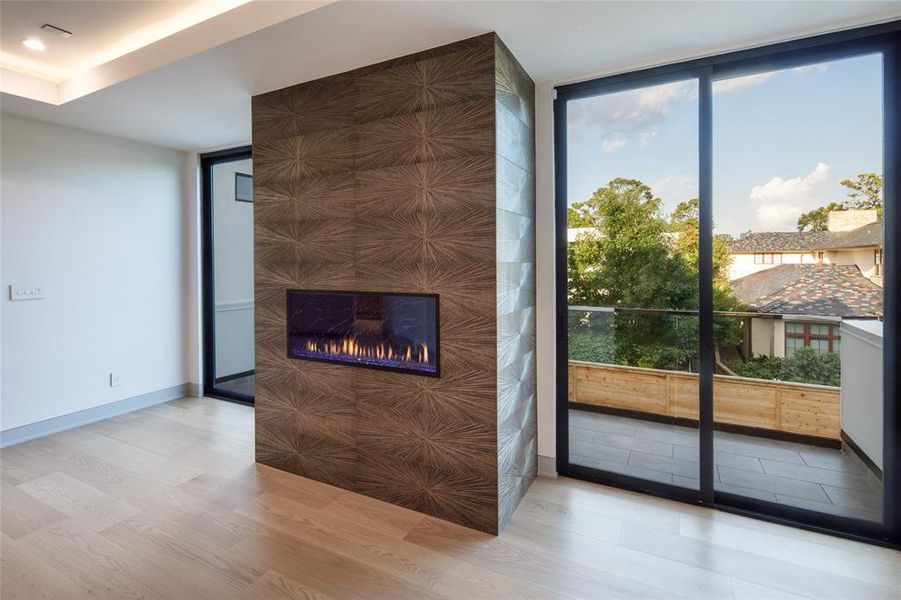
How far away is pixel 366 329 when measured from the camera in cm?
271

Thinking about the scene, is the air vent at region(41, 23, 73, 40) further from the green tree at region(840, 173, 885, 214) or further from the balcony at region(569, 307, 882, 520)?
the green tree at region(840, 173, 885, 214)

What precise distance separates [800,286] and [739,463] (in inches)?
41.8

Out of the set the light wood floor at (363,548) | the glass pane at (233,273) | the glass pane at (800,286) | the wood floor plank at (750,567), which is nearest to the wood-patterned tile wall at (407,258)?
the light wood floor at (363,548)

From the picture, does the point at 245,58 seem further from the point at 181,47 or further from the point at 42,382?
the point at 42,382

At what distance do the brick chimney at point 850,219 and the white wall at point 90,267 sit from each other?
520cm

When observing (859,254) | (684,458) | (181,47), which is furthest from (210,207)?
(859,254)

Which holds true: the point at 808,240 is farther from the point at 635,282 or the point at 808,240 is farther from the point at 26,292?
the point at 26,292

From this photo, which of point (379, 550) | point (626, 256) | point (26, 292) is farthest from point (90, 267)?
point (626, 256)

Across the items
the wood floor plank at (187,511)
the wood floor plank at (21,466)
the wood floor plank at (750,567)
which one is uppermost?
the wood floor plank at (21,466)

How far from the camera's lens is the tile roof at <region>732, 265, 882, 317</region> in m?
2.30

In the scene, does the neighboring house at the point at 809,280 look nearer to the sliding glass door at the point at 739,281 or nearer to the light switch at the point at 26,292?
the sliding glass door at the point at 739,281

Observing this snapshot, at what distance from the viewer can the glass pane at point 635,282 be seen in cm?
265

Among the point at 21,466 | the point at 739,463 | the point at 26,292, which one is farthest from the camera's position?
the point at 26,292

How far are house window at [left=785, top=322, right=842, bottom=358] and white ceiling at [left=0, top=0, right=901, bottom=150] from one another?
1.49 m
